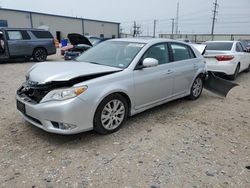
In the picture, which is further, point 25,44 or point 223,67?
point 25,44

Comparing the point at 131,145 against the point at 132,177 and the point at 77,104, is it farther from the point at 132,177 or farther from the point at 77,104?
the point at 77,104

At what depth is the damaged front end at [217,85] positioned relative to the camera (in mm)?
5902

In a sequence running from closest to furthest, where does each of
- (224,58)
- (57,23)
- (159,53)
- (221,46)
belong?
(159,53), (224,58), (221,46), (57,23)

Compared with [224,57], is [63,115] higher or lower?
lower

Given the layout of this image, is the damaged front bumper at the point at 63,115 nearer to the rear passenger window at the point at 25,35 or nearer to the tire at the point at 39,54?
the rear passenger window at the point at 25,35

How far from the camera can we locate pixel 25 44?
11.6m

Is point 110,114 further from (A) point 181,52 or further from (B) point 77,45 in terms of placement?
(B) point 77,45

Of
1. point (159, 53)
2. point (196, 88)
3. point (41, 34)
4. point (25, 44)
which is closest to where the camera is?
point (159, 53)

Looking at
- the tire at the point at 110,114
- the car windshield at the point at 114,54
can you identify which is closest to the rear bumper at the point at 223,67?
the car windshield at the point at 114,54

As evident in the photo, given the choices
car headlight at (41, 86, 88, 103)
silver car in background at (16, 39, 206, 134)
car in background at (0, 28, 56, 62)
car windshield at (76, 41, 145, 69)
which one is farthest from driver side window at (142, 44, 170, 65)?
car in background at (0, 28, 56, 62)

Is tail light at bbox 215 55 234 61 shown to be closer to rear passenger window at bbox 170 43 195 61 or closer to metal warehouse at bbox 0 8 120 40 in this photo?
rear passenger window at bbox 170 43 195 61

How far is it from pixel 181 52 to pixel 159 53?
0.86 m

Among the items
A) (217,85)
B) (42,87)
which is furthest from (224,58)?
(42,87)

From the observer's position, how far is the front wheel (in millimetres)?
5535
